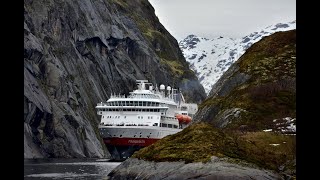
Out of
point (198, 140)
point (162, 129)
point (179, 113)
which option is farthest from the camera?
point (179, 113)

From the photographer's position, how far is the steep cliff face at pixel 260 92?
215 ft

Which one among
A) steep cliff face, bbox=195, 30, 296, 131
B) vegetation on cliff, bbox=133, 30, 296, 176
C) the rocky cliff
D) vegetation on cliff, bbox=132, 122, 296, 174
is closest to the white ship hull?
steep cliff face, bbox=195, 30, 296, 131

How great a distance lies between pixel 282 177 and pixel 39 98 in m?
114

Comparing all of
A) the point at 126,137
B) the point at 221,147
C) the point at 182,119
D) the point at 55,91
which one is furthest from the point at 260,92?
the point at 55,91

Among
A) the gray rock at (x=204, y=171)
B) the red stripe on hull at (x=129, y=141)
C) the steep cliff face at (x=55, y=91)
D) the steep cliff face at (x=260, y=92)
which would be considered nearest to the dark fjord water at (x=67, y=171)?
the gray rock at (x=204, y=171)

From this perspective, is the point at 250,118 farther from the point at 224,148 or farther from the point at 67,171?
the point at 67,171

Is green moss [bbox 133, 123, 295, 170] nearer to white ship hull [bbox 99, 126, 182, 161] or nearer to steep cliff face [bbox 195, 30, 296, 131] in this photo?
steep cliff face [bbox 195, 30, 296, 131]

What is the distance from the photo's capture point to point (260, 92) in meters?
71.5

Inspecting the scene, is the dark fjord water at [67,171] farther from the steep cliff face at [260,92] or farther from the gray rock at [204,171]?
the steep cliff face at [260,92]

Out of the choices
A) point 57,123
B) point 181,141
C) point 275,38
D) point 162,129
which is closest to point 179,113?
point 162,129

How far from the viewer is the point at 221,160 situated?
4975cm

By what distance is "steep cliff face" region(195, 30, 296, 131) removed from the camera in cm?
6556

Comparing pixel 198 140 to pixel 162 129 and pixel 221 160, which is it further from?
pixel 162 129
